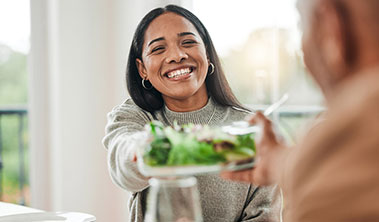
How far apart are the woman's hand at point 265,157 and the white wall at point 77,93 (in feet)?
5.73

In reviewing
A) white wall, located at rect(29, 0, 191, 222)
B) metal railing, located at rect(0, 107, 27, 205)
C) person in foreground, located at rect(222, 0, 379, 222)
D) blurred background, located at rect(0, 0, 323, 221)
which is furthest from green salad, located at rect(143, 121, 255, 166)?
metal railing, located at rect(0, 107, 27, 205)

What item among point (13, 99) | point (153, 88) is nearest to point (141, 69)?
point (153, 88)

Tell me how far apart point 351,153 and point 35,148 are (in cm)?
260

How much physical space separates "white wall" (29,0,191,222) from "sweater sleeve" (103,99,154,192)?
1.35m

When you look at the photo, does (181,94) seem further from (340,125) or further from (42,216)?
(340,125)

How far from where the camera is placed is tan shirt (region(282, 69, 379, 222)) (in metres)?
0.58

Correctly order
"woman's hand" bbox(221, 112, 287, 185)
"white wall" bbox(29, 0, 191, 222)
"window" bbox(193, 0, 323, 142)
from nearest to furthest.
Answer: "woman's hand" bbox(221, 112, 287, 185) < "white wall" bbox(29, 0, 191, 222) < "window" bbox(193, 0, 323, 142)

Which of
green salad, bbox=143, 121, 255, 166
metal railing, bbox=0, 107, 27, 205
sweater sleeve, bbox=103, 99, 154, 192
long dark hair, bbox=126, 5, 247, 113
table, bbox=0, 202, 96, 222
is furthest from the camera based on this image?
metal railing, bbox=0, 107, 27, 205

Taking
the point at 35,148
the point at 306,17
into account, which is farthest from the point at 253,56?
the point at 306,17

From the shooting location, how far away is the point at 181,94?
1411 mm

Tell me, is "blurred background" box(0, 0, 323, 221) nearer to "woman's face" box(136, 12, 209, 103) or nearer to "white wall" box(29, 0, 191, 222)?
"white wall" box(29, 0, 191, 222)

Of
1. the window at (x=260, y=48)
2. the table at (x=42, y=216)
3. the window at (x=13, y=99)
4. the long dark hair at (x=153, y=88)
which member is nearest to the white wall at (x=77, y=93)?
the window at (x=13, y=99)

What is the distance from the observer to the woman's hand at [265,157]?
3.13 ft

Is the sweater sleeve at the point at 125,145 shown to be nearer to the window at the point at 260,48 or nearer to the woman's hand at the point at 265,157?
the woman's hand at the point at 265,157
